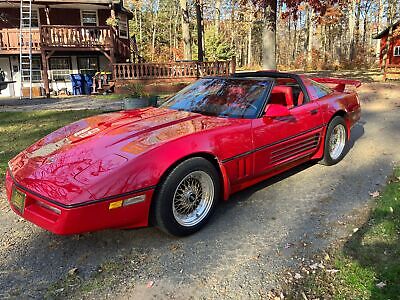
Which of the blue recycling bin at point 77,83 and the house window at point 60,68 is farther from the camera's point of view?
the house window at point 60,68

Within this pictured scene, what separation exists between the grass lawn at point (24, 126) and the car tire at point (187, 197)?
2.84 meters

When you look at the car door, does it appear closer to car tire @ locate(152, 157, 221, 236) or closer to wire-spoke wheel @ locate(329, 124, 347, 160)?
wire-spoke wheel @ locate(329, 124, 347, 160)

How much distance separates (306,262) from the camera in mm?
2859

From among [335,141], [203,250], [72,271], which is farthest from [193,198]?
[335,141]

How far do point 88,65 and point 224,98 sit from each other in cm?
1866

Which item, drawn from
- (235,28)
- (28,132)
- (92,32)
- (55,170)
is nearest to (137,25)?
(235,28)

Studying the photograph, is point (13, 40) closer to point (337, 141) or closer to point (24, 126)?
point (24, 126)

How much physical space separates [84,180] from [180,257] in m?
1.00

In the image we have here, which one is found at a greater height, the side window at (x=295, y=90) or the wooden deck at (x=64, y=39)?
the wooden deck at (x=64, y=39)

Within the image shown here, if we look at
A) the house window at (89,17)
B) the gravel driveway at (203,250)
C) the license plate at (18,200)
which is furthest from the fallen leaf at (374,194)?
the house window at (89,17)

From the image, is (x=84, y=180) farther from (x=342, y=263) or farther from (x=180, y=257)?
(x=342, y=263)

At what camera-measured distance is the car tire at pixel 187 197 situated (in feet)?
9.76

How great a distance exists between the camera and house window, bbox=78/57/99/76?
20891 millimetres

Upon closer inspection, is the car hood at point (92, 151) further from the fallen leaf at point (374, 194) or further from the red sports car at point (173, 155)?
the fallen leaf at point (374, 194)
